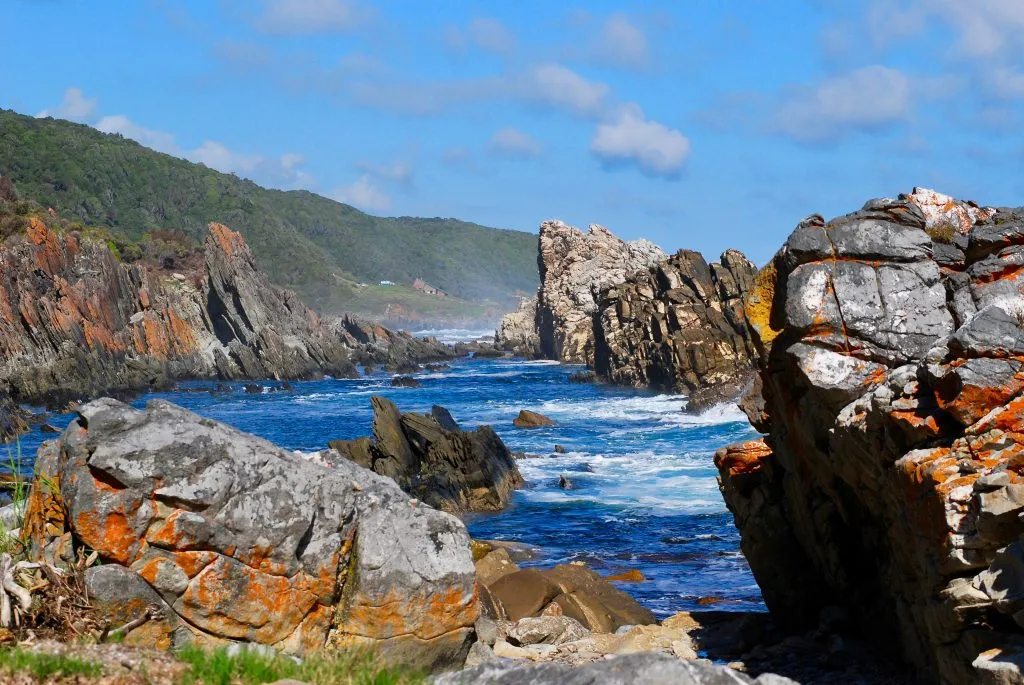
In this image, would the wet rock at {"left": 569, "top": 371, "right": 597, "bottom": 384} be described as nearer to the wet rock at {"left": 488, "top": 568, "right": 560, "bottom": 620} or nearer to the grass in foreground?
the wet rock at {"left": 488, "top": 568, "right": 560, "bottom": 620}

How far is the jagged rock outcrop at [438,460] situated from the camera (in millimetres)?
28688

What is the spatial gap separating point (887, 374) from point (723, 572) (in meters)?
9.86

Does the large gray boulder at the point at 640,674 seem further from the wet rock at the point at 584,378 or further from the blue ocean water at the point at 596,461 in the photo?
the wet rock at the point at 584,378

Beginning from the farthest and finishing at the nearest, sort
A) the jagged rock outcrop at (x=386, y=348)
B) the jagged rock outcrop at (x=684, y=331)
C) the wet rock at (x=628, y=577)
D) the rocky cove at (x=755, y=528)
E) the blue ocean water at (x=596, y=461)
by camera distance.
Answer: the jagged rock outcrop at (x=386, y=348)
the jagged rock outcrop at (x=684, y=331)
the blue ocean water at (x=596, y=461)
the wet rock at (x=628, y=577)
the rocky cove at (x=755, y=528)

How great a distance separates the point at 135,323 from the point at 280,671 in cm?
7300

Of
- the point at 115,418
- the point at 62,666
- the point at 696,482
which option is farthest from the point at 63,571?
the point at 696,482

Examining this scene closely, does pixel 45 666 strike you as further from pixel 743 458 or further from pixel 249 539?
pixel 743 458

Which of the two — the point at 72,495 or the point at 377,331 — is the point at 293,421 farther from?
the point at 377,331

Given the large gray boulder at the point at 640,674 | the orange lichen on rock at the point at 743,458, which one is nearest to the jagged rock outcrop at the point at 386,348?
the orange lichen on rock at the point at 743,458

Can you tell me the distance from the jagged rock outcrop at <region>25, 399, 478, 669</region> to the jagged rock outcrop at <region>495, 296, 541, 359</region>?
99602 millimetres

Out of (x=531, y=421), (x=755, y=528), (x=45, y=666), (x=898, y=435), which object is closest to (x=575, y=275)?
(x=531, y=421)

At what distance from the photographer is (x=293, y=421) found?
53.0 metres

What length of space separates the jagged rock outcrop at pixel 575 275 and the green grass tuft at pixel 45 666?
3418 inches

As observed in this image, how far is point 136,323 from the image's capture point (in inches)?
2987
